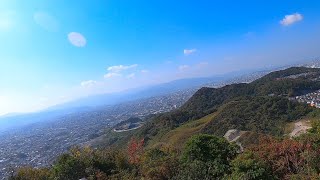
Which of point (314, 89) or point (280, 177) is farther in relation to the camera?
point (314, 89)

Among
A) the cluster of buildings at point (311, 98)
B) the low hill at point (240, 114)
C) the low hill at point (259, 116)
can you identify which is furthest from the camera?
the cluster of buildings at point (311, 98)

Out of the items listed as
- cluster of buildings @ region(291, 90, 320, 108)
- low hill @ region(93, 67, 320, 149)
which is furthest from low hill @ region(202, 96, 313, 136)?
cluster of buildings @ region(291, 90, 320, 108)

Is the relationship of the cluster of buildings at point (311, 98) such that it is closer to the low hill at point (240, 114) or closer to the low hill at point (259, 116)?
the low hill at point (240, 114)

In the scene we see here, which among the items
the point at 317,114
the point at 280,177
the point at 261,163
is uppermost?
the point at 261,163

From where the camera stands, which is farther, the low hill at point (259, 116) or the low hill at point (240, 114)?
the low hill at point (240, 114)

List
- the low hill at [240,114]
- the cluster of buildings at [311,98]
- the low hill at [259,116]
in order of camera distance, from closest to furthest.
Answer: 1. the low hill at [259,116]
2. the low hill at [240,114]
3. the cluster of buildings at [311,98]

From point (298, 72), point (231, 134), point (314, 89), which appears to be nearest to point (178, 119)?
point (231, 134)

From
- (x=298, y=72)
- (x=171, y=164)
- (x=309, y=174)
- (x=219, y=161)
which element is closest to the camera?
(x=309, y=174)

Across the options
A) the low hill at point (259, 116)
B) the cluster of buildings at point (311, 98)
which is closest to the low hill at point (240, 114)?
the low hill at point (259, 116)

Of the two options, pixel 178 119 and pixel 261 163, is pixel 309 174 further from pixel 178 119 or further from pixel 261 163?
pixel 178 119

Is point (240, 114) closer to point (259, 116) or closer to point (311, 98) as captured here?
point (259, 116)

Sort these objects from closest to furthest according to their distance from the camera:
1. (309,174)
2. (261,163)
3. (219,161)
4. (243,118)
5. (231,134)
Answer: (309,174), (261,163), (219,161), (231,134), (243,118)
